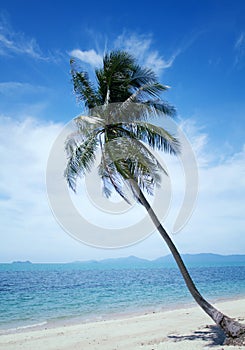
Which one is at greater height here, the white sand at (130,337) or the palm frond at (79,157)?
the palm frond at (79,157)

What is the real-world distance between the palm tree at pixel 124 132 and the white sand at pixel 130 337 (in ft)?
A: 5.33

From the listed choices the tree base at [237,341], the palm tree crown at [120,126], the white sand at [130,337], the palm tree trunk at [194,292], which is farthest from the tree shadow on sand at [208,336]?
the palm tree crown at [120,126]

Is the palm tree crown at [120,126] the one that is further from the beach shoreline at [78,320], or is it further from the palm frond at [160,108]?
the beach shoreline at [78,320]

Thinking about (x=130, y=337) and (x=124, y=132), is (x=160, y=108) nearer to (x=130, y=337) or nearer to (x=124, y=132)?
(x=124, y=132)

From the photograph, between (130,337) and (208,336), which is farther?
(130,337)

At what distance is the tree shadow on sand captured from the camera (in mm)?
9703

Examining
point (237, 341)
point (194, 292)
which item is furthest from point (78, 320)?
point (237, 341)

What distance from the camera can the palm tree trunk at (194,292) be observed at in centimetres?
893

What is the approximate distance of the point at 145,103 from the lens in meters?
11.2

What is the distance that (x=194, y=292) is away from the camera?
9531 mm

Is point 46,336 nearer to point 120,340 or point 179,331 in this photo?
point 120,340

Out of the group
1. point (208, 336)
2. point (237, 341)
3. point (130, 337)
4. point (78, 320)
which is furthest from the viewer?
point (78, 320)

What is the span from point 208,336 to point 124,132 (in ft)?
23.7

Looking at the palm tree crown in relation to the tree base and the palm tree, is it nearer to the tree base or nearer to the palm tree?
the palm tree
